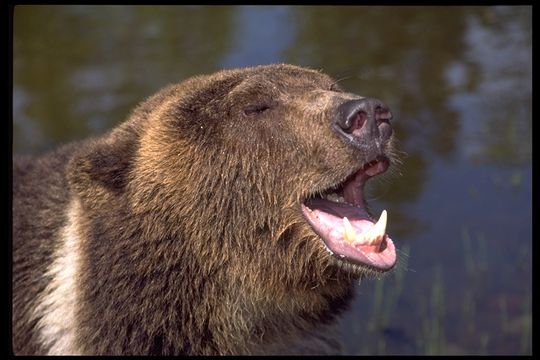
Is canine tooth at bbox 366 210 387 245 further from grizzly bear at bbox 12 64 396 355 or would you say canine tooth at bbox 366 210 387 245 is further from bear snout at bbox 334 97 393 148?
bear snout at bbox 334 97 393 148

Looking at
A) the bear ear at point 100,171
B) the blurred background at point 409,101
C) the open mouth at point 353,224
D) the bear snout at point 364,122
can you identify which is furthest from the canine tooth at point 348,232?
the blurred background at point 409,101

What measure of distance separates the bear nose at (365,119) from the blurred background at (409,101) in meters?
2.95

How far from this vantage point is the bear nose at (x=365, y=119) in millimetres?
4594

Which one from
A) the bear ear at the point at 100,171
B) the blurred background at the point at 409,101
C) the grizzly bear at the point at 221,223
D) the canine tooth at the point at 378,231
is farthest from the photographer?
the blurred background at the point at 409,101

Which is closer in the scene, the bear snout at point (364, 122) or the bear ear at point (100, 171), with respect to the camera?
the bear snout at point (364, 122)

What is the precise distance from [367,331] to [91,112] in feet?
15.7

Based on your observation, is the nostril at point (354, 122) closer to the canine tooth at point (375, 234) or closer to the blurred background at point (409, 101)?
the canine tooth at point (375, 234)

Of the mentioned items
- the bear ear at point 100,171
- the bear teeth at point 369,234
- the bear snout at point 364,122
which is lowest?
the bear teeth at point 369,234

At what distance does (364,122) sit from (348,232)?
1.65ft

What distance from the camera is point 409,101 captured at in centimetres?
1173

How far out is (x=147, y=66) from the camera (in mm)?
12500

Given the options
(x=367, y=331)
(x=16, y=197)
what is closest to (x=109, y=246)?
(x=16, y=197)

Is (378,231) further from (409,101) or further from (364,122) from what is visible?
(409,101)
